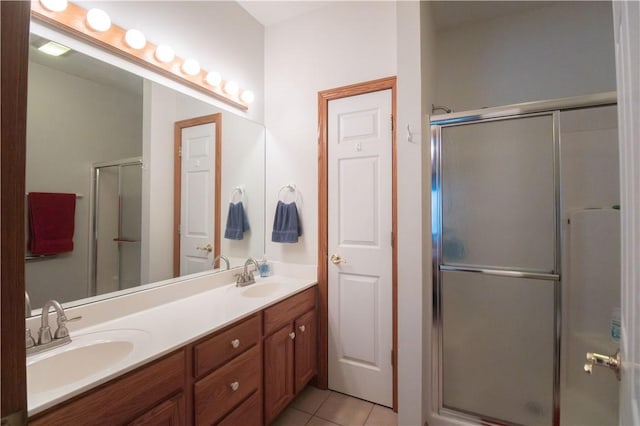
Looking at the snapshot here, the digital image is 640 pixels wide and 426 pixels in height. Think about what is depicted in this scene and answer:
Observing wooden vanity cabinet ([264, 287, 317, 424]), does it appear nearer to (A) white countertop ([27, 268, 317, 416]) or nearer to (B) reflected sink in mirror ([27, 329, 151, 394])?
(A) white countertop ([27, 268, 317, 416])

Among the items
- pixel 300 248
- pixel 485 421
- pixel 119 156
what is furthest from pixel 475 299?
pixel 119 156

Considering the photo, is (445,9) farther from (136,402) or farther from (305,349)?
(136,402)

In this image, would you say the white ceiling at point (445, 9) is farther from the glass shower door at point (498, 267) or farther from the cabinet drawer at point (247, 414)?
the cabinet drawer at point (247, 414)

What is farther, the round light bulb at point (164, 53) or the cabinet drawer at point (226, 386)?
the round light bulb at point (164, 53)

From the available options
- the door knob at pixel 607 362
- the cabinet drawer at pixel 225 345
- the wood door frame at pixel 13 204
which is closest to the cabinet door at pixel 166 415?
the cabinet drawer at pixel 225 345

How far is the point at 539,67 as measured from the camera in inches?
80.1

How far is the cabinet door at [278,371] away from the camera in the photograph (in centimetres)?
155

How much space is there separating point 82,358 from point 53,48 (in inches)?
50.2

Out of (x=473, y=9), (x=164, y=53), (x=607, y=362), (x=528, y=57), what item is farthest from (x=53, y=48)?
(x=528, y=57)

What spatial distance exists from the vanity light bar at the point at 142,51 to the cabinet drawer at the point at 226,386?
1610mm

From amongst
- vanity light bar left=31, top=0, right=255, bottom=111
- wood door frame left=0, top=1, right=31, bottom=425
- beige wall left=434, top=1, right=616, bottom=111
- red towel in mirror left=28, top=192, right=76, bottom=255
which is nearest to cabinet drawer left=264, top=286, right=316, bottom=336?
red towel in mirror left=28, top=192, right=76, bottom=255

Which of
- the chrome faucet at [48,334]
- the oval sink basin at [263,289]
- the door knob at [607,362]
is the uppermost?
the door knob at [607,362]

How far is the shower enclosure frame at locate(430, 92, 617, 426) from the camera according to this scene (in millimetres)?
1483

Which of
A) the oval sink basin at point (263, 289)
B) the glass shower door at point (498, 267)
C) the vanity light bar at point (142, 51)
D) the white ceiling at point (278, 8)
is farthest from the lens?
the white ceiling at point (278, 8)
